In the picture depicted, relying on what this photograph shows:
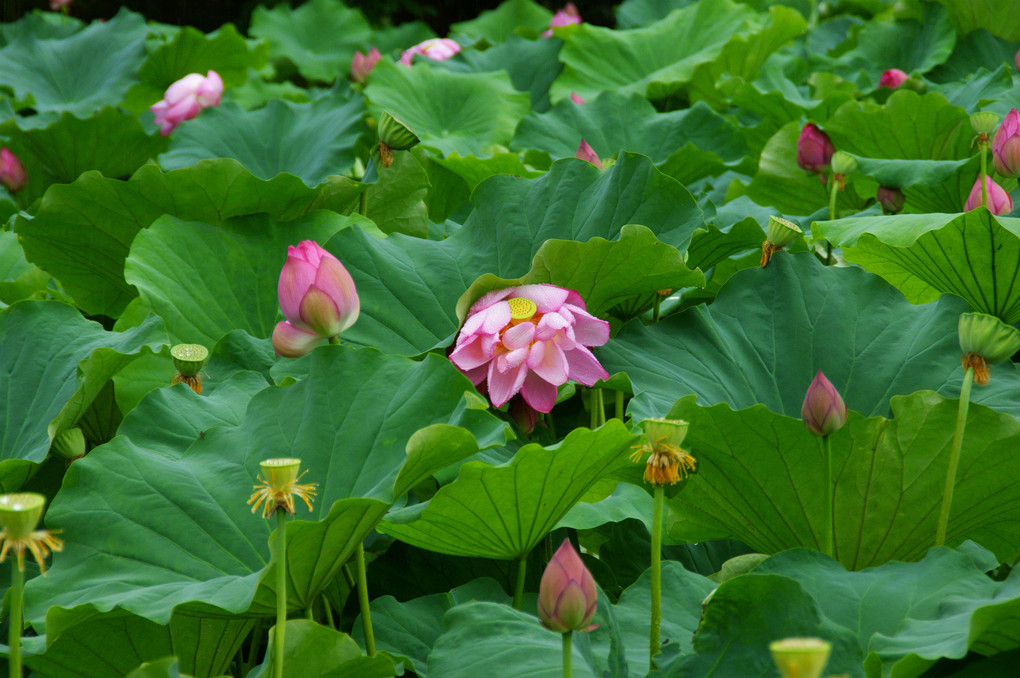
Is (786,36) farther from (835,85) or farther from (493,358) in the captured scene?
(493,358)

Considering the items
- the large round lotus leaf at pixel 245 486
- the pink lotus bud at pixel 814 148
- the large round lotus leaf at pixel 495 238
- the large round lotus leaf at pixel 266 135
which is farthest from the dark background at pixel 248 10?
the large round lotus leaf at pixel 245 486

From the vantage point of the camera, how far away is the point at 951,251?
1.08 meters

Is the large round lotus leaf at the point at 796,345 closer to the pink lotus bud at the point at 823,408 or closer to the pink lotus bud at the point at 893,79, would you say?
the pink lotus bud at the point at 823,408

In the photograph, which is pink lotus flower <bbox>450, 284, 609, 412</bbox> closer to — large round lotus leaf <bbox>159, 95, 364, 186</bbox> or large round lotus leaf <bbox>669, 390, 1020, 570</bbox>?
large round lotus leaf <bbox>669, 390, 1020, 570</bbox>

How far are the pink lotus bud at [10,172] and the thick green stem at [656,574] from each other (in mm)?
1874

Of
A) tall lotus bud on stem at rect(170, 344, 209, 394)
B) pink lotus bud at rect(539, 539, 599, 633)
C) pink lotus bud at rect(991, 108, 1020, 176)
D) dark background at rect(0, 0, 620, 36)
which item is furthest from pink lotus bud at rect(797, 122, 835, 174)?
dark background at rect(0, 0, 620, 36)

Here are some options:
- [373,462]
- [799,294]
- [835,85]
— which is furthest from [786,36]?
[373,462]

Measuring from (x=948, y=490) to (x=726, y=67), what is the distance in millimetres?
1941

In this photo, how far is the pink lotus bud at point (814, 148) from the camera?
5.51 feet

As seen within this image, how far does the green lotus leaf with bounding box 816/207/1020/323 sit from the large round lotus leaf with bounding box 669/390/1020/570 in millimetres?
229

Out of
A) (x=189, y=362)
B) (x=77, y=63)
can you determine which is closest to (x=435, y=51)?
(x=77, y=63)

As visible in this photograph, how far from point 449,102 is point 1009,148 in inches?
60.2

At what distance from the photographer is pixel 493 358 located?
984 mm

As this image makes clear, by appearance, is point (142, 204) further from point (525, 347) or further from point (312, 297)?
point (525, 347)
